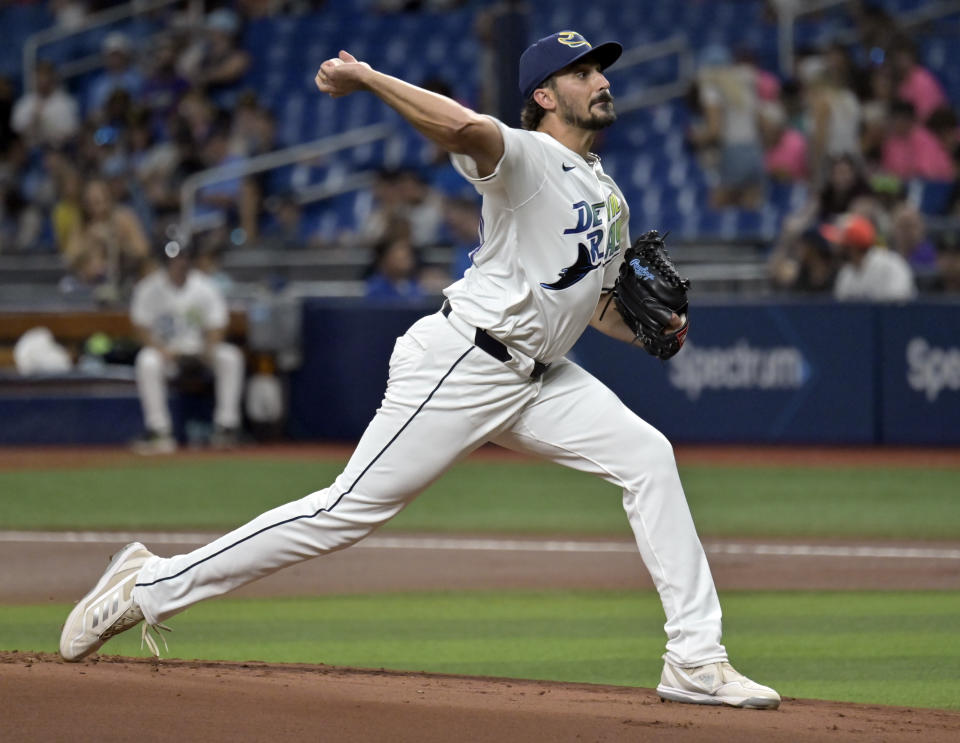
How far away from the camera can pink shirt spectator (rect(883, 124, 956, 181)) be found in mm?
16297

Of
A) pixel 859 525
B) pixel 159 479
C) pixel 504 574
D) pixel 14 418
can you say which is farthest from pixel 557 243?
pixel 14 418

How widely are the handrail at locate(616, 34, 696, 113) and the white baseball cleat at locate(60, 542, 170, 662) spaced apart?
14.0 metres

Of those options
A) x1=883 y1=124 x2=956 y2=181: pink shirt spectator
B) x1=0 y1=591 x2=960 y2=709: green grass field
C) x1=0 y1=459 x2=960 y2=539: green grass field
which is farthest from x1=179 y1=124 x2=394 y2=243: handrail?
x1=0 y1=591 x2=960 y2=709: green grass field

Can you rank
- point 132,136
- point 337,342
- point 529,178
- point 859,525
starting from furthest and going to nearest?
point 132,136 < point 337,342 < point 859,525 < point 529,178

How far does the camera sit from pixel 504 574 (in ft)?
27.3

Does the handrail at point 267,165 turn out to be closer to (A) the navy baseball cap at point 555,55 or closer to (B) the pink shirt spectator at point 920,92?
(B) the pink shirt spectator at point 920,92

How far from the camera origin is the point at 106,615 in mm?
5316

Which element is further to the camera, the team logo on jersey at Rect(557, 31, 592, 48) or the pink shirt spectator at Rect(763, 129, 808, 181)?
the pink shirt spectator at Rect(763, 129, 808, 181)

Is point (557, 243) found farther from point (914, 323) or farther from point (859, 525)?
point (914, 323)

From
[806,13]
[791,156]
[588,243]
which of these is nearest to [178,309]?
[791,156]

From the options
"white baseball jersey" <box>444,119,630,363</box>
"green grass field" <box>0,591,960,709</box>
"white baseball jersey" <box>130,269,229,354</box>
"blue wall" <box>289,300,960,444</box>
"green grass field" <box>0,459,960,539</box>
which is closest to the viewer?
"white baseball jersey" <box>444,119,630,363</box>

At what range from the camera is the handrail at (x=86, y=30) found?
816 inches

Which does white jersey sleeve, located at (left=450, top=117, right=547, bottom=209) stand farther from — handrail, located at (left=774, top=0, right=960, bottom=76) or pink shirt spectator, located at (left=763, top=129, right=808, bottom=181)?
handrail, located at (left=774, top=0, right=960, bottom=76)

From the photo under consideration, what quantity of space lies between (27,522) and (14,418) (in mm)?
5073
